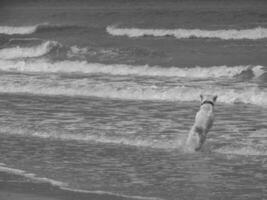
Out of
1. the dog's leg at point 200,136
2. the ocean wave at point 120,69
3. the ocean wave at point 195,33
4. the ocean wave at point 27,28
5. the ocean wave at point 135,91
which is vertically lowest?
the dog's leg at point 200,136

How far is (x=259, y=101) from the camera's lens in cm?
1805

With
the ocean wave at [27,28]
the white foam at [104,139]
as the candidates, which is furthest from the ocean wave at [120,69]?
the white foam at [104,139]

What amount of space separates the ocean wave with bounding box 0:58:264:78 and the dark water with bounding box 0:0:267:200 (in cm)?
7

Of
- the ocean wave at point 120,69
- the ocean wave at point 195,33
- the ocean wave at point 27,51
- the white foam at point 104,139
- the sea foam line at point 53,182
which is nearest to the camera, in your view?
the sea foam line at point 53,182

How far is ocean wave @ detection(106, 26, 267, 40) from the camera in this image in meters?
31.6

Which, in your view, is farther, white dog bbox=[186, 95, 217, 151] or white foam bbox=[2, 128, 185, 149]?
white foam bbox=[2, 128, 185, 149]

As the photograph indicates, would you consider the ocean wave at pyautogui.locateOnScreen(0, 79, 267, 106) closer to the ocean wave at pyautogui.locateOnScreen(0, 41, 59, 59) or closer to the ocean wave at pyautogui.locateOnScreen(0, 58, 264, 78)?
the ocean wave at pyautogui.locateOnScreen(0, 58, 264, 78)

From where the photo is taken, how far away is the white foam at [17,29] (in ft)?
133

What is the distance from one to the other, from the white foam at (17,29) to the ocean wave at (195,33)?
5121mm

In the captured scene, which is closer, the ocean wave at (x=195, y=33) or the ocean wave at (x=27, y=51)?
the ocean wave at (x=195, y=33)

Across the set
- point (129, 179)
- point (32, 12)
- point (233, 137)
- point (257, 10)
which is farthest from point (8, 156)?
point (32, 12)

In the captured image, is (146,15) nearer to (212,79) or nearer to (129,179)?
(212,79)

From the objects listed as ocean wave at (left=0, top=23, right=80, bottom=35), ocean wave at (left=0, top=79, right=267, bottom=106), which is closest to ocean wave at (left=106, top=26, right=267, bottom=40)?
ocean wave at (left=0, top=23, right=80, bottom=35)

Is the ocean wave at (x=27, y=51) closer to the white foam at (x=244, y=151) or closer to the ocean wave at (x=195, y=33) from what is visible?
the ocean wave at (x=195, y=33)
